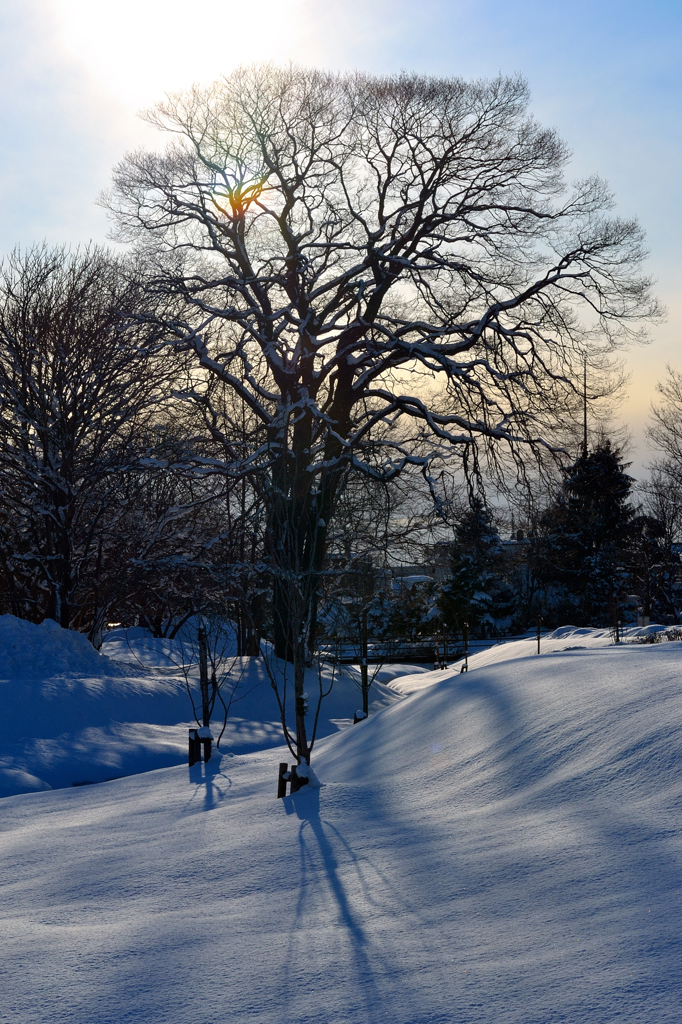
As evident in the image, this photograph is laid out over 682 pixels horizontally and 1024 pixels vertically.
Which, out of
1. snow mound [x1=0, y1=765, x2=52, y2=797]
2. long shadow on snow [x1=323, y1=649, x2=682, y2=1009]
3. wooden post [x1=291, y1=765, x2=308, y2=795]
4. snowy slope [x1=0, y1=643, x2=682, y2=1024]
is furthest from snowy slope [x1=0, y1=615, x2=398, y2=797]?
long shadow on snow [x1=323, y1=649, x2=682, y2=1009]

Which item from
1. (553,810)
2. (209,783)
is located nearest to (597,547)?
(209,783)

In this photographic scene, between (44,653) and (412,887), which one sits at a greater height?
(44,653)

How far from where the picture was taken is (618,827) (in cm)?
387

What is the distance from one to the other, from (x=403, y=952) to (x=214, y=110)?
17.1m

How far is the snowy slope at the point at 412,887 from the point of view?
286 cm

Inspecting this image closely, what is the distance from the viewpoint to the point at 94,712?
40.2 ft

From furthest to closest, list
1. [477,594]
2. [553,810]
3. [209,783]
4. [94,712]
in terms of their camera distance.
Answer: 1. [477,594]
2. [94,712]
3. [209,783]
4. [553,810]

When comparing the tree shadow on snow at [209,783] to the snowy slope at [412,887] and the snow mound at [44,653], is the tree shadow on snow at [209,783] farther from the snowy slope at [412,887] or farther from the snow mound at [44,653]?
the snow mound at [44,653]

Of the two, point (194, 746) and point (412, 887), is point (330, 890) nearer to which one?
point (412, 887)

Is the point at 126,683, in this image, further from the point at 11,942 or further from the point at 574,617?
the point at 574,617

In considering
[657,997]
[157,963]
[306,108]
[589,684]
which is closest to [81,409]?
[306,108]

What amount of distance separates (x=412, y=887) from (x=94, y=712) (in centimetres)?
942

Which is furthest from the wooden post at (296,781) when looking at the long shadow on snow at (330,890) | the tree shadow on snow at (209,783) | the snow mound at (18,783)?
the snow mound at (18,783)

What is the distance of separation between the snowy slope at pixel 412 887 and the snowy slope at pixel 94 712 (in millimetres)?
3432
